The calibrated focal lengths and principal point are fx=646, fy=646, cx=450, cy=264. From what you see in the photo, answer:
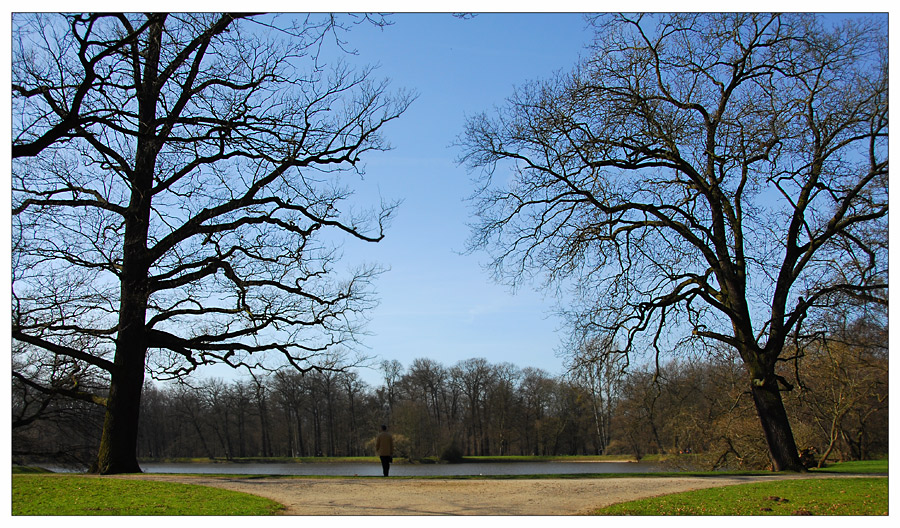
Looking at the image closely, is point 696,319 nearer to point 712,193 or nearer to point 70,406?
point 712,193

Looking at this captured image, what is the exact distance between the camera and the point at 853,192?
14.1 meters

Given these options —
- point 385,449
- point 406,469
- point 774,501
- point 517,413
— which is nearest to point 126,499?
point 385,449

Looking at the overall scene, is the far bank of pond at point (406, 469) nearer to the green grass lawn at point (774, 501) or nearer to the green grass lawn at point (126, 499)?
the green grass lawn at point (774, 501)

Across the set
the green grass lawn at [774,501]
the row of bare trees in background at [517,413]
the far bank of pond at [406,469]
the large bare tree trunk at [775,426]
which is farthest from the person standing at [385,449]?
the far bank of pond at [406,469]

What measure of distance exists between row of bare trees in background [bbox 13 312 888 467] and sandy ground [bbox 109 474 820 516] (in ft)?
10.5

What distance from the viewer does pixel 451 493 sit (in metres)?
10.8

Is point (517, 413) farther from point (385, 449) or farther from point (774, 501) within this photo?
point (774, 501)

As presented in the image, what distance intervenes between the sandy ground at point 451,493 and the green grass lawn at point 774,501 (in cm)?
65

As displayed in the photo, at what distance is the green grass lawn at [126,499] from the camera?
28.0ft

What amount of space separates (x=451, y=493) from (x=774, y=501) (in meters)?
4.88

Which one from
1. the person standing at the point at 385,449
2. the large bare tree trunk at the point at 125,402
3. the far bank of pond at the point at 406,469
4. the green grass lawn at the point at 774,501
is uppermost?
the large bare tree trunk at the point at 125,402

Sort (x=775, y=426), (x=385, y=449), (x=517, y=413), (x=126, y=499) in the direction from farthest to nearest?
(x=517, y=413)
(x=385, y=449)
(x=775, y=426)
(x=126, y=499)

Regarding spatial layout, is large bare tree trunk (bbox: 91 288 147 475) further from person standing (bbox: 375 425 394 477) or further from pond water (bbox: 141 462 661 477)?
pond water (bbox: 141 462 661 477)
